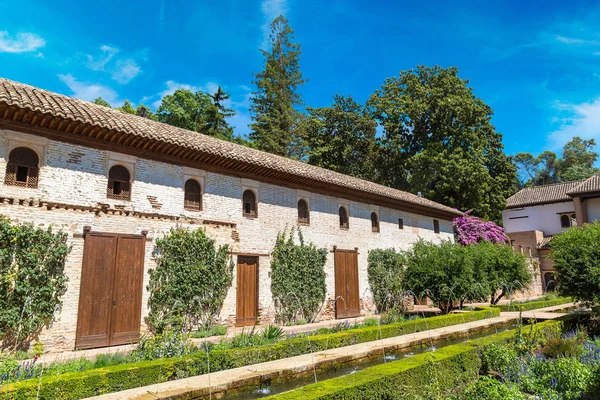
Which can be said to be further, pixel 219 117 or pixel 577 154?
pixel 577 154

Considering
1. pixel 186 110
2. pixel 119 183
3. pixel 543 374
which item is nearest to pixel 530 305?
pixel 543 374

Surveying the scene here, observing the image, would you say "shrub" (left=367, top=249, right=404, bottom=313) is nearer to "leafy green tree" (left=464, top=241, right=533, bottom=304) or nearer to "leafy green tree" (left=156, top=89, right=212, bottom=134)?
"leafy green tree" (left=464, top=241, right=533, bottom=304)

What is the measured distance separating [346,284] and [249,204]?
572cm

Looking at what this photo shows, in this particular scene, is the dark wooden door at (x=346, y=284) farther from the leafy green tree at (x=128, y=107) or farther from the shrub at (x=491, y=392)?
the leafy green tree at (x=128, y=107)

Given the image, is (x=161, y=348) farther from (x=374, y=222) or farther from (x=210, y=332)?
(x=374, y=222)

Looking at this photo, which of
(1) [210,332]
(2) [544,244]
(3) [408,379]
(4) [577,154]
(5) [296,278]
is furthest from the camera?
(4) [577,154]

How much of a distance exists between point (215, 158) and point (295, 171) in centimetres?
359

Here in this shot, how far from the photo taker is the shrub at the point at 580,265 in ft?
37.2

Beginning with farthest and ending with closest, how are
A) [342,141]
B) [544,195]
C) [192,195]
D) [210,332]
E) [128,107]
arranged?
[544,195]
[342,141]
[128,107]
[192,195]
[210,332]

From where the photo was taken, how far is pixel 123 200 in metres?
10.8

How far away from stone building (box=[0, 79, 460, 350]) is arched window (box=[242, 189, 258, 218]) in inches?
1.4

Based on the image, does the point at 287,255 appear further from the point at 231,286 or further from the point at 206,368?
the point at 206,368

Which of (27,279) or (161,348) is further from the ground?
(27,279)

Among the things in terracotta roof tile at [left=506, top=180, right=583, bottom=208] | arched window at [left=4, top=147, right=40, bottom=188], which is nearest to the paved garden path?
arched window at [left=4, top=147, right=40, bottom=188]
